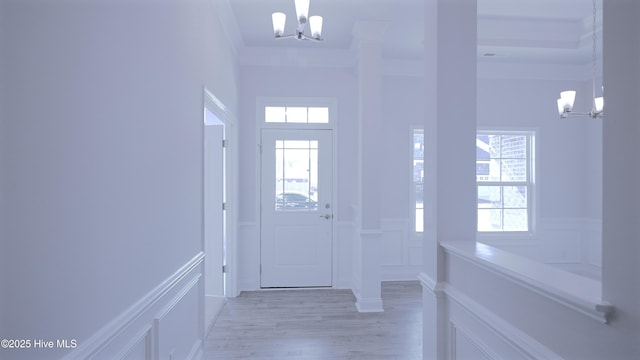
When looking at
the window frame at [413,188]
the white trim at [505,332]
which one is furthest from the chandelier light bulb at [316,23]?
the window frame at [413,188]

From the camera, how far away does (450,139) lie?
1.73 m

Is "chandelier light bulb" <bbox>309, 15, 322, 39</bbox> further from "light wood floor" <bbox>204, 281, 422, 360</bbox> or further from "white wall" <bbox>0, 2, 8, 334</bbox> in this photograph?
"light wood floor" <bbox>204, 281, 422, 360</bbox>

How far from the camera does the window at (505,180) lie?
503cm

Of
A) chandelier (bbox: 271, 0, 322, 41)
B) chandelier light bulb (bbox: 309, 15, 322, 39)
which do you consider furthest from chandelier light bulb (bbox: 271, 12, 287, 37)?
chandelier light bulb (bbox: 309, 15, 322, 39)

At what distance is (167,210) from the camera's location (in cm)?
184

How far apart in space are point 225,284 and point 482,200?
371 cm

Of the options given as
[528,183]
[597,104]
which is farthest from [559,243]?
[597,104]

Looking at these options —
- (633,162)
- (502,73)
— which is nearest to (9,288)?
(633,162)

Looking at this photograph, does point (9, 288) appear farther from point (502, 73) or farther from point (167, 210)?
point (502, 73)

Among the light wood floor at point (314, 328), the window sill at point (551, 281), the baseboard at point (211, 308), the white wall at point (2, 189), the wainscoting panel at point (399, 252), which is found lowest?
the light wood floor at point (314, 328)

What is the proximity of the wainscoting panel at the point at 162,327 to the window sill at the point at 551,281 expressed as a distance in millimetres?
1407

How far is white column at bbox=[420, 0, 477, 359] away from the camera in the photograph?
5.64 ft

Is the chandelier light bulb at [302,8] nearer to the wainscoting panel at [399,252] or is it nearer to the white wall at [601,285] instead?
the white wall at [601,285]

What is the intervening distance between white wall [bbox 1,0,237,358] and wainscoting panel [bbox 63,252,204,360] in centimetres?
1
